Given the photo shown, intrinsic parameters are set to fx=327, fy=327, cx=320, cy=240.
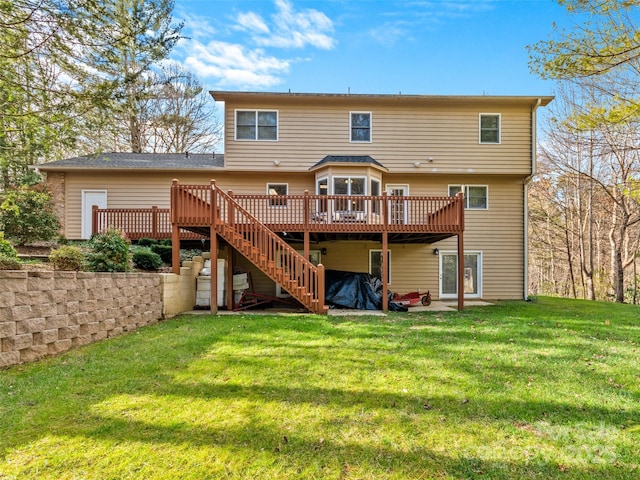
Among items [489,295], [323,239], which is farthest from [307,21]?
[489,295]

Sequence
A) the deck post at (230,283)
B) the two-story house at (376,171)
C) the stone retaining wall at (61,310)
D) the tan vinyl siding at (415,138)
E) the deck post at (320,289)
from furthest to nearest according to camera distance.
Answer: the tan vinyl siding at (415,138), the two-story house at (376,171), the deck post at (230,283), the deck post at (320,289), the stone retaining wall at (61,310)

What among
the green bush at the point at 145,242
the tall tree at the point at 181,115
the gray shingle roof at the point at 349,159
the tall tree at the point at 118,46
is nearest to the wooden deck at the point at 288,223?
the green bush at the point at 145,242

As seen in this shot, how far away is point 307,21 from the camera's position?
11.9 metres

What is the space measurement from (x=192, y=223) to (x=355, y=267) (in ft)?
19.5

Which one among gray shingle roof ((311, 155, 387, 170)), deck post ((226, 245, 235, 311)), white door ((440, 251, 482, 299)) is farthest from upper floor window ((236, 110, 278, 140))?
white door ((440, 251, 482, 299))

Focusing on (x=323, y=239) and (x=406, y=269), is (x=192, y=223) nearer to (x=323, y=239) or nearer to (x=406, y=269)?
(x=323, y=239)

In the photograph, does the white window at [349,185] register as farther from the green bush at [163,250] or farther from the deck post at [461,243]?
the green bush at [163,250]

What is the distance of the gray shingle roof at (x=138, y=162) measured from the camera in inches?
442

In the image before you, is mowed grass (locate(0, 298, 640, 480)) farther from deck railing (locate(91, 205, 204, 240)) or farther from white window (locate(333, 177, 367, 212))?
white window (locate(333, 177, 367, 212))

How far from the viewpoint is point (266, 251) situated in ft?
27.6

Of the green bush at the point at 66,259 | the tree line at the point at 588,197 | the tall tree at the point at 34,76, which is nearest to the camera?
the tall tree at the point at 34,76

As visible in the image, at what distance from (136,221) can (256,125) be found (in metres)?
5.17

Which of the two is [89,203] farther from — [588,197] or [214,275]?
[588,197]

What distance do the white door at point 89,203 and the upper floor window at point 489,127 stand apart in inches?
540
